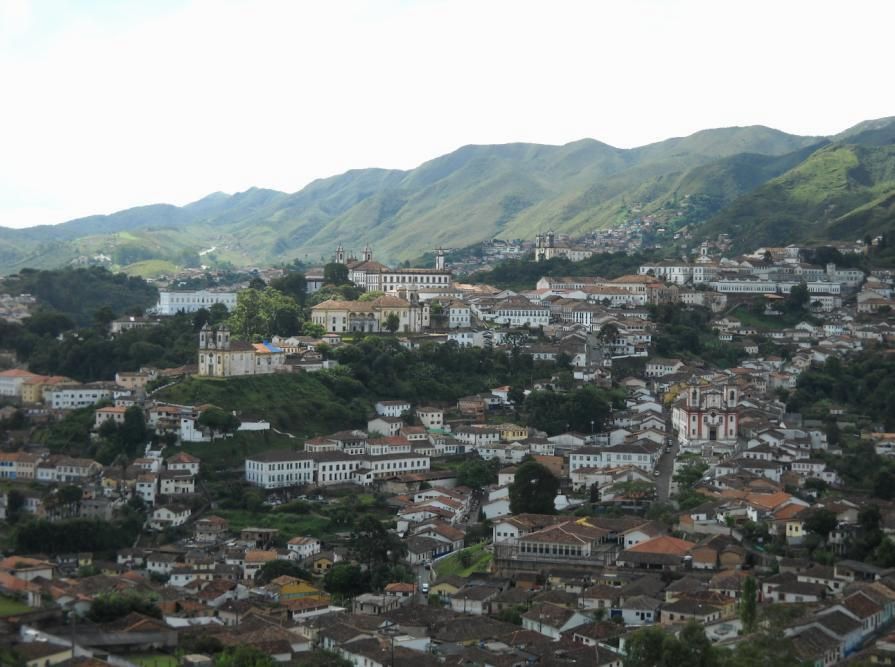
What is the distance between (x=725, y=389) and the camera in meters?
49.8

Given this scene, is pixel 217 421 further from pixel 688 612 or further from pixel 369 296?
pixel 688 612

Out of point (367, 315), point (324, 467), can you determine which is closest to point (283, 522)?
point (324, 467)

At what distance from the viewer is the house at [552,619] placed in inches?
1186

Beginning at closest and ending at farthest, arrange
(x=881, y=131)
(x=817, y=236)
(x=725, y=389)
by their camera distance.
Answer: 1. (x=725, y=389)
2. (x=817, y=236)
3. (x=881, y=131)

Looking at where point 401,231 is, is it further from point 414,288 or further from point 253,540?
point 253,540

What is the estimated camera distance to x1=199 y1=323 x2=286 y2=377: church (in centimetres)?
5216

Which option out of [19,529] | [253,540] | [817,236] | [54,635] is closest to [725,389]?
[253,540]

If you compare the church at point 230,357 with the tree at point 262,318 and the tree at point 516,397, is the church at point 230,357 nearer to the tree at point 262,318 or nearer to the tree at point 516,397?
the tree at point 262,318

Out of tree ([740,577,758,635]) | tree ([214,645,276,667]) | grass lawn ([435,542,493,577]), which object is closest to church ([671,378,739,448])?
grass lawn ([435,542,493,577])

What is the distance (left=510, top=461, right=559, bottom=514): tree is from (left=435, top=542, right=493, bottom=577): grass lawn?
92.0 inches

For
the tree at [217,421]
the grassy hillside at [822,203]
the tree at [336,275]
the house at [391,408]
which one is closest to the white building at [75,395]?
the tree at [217,421]

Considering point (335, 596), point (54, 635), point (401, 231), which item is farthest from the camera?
point (401, 231)

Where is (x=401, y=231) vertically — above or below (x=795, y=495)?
above

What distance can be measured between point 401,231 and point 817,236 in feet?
329
